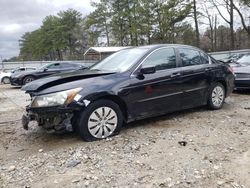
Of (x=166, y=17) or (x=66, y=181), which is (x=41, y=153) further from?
(x=166, y=17)

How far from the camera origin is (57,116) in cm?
470

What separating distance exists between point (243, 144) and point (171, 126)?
1.38m

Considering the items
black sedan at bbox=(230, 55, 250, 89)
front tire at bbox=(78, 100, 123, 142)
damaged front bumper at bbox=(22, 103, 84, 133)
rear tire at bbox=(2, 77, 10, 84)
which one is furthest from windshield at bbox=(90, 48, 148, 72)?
rear tire at bbox=(2, 77, 10, 84)

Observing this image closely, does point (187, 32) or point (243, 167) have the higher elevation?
Answer: point (187, 32)

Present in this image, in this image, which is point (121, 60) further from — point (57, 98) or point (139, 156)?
point (139, 156)

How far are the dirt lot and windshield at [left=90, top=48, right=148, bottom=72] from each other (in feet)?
3.58

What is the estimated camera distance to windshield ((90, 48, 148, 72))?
5.55 metres

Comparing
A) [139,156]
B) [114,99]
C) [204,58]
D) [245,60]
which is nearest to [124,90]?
[114,99]

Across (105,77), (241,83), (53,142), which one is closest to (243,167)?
(105,77)

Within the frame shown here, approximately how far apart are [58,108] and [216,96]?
3.73 metres

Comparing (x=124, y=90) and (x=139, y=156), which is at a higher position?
(x=124, y=90)

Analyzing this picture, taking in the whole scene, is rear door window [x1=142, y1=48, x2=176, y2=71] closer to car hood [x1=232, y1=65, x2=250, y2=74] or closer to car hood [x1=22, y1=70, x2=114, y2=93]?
car hood [x1=22, y1=70, x2=114, y2=93]

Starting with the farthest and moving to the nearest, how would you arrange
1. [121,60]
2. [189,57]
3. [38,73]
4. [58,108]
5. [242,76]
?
[38,73]
[242,76]
[189,57]
[121,60]
[58,108]

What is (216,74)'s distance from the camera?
6.83m
